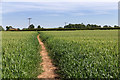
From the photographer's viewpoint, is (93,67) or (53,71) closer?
(93,67)

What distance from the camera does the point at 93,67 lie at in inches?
287

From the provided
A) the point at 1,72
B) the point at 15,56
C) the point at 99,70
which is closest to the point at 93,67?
the point at 99,70

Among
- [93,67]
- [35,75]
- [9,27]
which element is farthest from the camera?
[9,27]

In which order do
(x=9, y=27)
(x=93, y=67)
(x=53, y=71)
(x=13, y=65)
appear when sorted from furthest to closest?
(x=9, y=27), (x=53, y=71), (x=13, y=65), (x=93, y=67)

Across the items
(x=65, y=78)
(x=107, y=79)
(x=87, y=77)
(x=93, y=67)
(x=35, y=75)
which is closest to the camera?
(x=107, y=79)

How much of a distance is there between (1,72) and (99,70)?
423 cm

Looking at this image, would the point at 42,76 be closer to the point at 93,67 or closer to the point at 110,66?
the point at 93,67

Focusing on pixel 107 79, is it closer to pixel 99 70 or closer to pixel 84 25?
pixel 99 70

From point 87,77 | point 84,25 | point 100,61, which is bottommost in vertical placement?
point 87,77

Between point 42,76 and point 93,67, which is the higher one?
point 93,67

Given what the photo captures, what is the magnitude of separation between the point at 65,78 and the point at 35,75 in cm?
180

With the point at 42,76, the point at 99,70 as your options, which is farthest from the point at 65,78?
the point at 99,70

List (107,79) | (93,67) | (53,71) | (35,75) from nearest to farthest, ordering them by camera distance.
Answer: (107,79), (93,67), (35,75), (53,71)

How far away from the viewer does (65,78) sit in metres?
8.48
